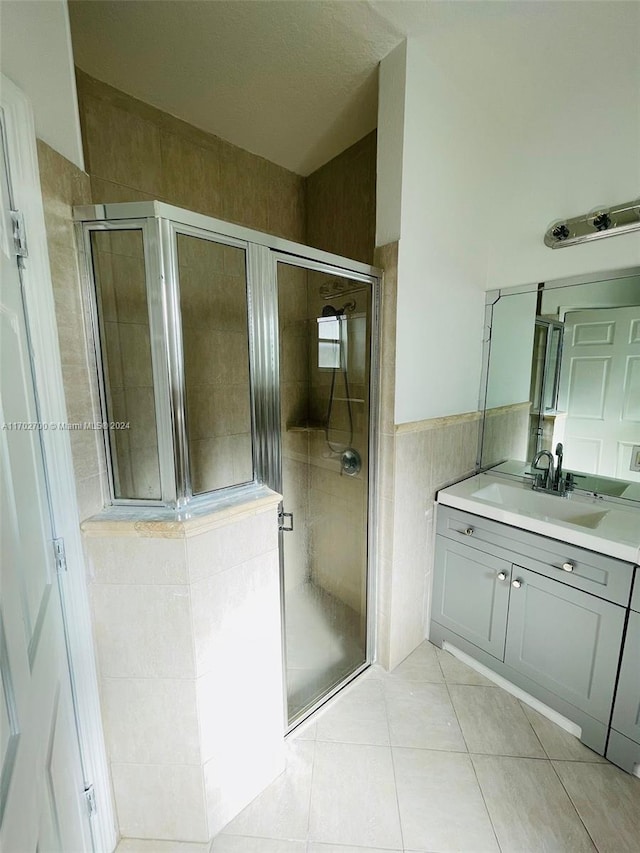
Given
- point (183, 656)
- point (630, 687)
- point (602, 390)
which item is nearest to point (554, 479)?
point (602, 390)

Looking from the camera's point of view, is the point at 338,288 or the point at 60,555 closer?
the point at 60,555

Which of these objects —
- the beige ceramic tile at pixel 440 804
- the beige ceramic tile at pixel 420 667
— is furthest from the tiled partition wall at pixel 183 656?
the beige ceramic tile at pixel 420 667

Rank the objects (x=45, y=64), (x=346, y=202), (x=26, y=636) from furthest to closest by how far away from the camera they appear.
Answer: (x=346, y=202), (x=45, y=64), (x=26, y=636)

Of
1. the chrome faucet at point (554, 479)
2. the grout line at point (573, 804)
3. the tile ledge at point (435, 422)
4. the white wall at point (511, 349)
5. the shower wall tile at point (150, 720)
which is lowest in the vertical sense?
the grout line at point (573, 804)

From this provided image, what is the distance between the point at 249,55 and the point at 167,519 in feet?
5.52

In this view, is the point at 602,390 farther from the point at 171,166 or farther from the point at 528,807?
the point at 171,166

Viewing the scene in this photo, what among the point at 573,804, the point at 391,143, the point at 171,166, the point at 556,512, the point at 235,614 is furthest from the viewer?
the point at 556,512

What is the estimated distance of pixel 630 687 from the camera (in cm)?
122

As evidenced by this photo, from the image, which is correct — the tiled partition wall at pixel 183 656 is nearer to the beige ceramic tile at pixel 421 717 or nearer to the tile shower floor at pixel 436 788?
the tile shower floor at pixel 436 788

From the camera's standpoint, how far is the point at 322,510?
5.67 feet

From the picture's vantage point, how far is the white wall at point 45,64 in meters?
0.74

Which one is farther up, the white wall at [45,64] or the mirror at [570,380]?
the white wall at [45,64]

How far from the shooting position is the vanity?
124 centimetres

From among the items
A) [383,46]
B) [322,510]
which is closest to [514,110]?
[383,46]
